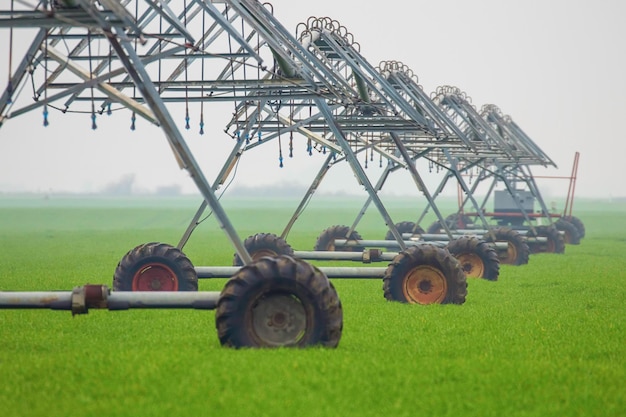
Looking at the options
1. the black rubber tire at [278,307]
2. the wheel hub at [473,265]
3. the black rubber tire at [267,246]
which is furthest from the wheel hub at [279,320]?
the black rubber tire at [267,246]

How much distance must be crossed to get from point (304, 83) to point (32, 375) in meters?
8.51

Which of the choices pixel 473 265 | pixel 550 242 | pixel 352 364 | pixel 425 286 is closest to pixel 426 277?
pixel 425 286

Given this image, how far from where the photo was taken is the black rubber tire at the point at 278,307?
11.5 meters

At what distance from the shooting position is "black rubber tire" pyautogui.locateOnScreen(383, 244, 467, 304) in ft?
57.9

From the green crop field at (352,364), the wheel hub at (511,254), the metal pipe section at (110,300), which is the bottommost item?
the green crop field at (352,364)

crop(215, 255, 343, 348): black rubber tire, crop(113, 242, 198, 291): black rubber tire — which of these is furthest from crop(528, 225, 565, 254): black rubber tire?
crop(215, 255, 343, 348): black rubber tire

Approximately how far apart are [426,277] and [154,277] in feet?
15.7

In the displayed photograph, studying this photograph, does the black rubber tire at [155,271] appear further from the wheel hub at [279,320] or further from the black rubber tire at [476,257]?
the black rubber tire at [476,257]

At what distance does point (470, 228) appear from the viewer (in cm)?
3956

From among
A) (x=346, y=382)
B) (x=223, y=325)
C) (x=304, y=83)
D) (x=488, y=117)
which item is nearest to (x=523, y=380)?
(x=346, y=382)

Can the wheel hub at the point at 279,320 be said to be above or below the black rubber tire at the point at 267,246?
below

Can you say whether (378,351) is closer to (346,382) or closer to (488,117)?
(346,382)

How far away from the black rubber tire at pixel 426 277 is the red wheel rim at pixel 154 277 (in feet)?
12.6

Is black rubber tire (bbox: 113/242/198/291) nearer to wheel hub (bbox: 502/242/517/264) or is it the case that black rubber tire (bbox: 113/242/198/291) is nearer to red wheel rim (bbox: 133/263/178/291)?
red wheel rim (bbox: 133/263/178/291)
